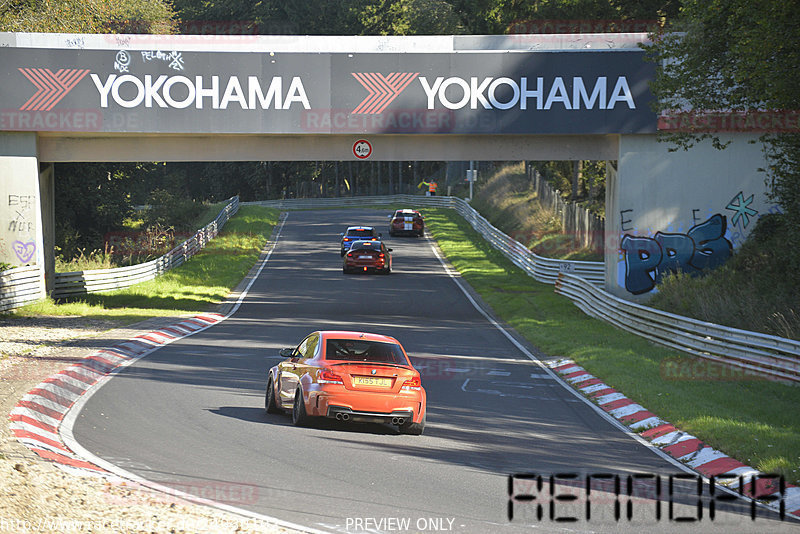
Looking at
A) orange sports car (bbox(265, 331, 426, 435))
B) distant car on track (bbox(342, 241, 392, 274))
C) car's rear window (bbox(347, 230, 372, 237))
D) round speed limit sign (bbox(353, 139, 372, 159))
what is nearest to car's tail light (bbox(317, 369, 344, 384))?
orange sports car (bbox(265, 331, 426, 435))

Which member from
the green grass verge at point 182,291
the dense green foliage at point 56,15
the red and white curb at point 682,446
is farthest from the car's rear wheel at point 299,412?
the dense green foliage at point 56,15

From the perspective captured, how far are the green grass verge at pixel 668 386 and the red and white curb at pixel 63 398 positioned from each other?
24.9 feet

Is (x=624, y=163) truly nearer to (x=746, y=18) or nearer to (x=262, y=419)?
(x=746, y=18)

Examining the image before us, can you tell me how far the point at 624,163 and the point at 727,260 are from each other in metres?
4.07

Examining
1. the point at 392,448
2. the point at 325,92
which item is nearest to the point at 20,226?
the point at 325,92

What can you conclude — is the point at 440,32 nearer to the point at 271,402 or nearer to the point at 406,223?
the point at 406,223

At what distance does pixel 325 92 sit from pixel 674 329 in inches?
473

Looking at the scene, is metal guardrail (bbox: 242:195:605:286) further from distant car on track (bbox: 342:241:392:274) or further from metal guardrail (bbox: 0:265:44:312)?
metal guardrail (bbox: 0:265:44:312)

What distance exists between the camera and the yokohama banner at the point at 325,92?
2672cm

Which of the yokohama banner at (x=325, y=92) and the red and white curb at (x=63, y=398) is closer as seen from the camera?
the red and white curb at (x=63, y=398)

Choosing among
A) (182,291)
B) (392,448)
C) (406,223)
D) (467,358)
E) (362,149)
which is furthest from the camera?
(406,223)

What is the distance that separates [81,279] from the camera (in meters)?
32.2

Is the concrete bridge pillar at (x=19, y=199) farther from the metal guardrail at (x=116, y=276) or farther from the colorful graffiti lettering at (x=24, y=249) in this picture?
the metal guardrail at (x=116, y=276)

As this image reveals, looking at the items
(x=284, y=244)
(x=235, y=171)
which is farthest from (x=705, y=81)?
(x=235, y=171)
